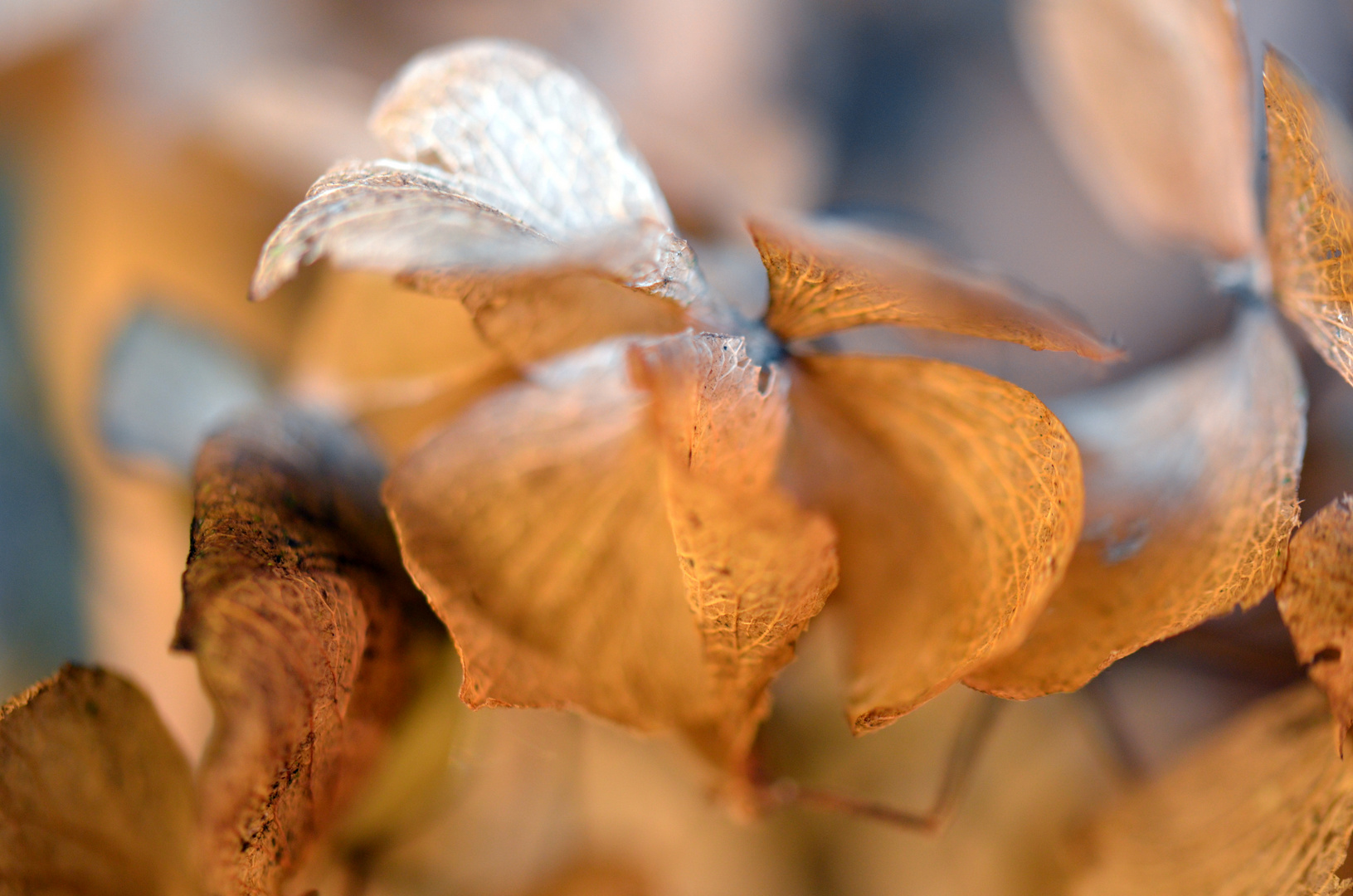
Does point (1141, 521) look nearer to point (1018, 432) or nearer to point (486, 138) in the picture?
point (1018, 432)

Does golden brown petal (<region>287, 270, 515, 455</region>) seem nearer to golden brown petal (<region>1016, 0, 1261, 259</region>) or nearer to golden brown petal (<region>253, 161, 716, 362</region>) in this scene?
golden brown petal (<region>253, 161, 716, 362</region>)

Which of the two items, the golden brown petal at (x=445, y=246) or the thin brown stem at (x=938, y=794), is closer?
the golden brown petal at (x=445, y=246)

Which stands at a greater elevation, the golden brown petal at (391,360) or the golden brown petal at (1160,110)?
the golden brown petal at (1160,110)

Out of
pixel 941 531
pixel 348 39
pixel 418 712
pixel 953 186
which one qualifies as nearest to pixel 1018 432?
pixel 941 531

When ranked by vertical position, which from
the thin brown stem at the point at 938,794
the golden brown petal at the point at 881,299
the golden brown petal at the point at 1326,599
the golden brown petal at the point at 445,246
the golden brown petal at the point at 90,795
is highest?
the golden brown petal at the point at 445,246

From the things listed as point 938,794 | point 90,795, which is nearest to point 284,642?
point 90,795

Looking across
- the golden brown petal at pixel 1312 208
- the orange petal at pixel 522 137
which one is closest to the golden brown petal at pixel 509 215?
the orange petal at pixel 522 137

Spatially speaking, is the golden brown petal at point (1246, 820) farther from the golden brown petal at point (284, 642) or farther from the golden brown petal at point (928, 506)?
the golden brown petal at point (284, 642)

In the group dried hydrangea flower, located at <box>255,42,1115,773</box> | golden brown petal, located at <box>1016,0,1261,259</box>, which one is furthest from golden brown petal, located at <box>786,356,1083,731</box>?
golden brown petal, located at <box>1016,0,1261,259</box>
